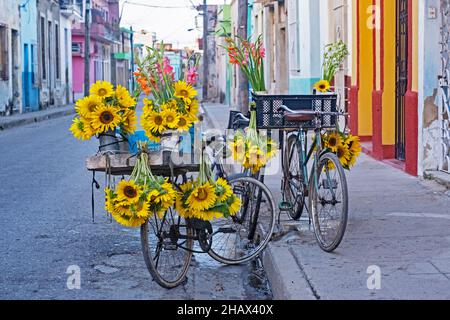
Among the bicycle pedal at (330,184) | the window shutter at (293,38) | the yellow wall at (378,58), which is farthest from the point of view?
the window shutter at (293,38)

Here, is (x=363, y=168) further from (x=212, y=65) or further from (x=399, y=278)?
(x=212, y=65)

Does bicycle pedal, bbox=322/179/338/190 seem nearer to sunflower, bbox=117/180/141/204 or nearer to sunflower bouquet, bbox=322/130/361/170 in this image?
sunflower bouquet, bbox=322/130/361/170

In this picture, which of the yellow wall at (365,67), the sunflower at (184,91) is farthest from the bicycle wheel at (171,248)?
the yellow wall at (365,67)

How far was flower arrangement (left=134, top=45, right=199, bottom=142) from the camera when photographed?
5.86 metres

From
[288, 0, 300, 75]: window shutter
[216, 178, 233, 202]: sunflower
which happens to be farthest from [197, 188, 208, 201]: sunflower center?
[288, 0, 300, 75]: window shutter

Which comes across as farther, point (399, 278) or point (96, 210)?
point (96, 210)

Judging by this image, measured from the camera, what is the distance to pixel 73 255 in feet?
23.0

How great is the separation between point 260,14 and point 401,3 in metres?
18.8

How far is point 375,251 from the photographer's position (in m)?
6.41

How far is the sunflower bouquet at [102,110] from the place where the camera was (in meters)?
5.89

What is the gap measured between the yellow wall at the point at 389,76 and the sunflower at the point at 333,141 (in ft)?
17.3

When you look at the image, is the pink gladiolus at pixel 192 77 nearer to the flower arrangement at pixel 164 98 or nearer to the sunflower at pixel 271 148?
the flower arrangement at pixel 164 98
